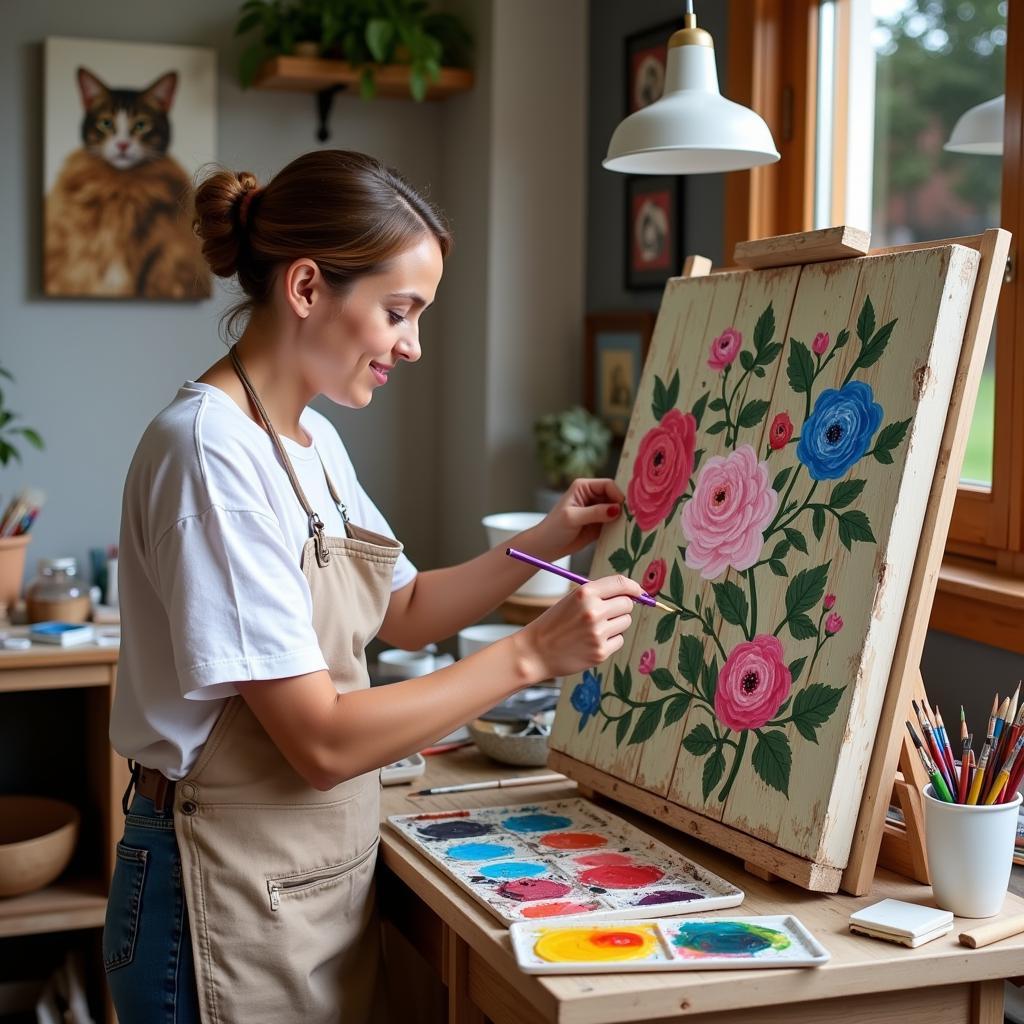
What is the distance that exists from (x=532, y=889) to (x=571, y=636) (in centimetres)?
26

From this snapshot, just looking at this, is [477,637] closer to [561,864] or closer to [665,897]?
[561,864]

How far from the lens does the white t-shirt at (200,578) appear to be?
4.09 ft

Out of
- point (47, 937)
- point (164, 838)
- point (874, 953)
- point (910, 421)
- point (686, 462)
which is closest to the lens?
point (874, 953)

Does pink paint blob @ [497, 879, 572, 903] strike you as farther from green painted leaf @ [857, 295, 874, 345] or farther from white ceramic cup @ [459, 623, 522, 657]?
white ceramic cup @ [459, 623, 522, 657]

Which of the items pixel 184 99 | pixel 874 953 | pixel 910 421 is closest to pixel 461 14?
pixel 184 99

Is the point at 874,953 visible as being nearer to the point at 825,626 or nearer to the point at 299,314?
the point at 825,626

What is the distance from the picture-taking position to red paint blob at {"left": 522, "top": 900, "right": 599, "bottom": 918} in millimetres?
1252

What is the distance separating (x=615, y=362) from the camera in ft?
9.88

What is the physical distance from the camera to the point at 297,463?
4.87ft

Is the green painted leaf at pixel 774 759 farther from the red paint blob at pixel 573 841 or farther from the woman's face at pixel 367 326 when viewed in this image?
the woman's face at pixel 367 326

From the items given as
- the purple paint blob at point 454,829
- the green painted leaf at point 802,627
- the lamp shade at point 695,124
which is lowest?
the purple paint blob at point 454,829

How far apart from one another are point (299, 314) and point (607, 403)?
1.71 meters

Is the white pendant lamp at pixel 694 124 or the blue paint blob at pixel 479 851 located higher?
the white pendant lamp at pixel 694 124

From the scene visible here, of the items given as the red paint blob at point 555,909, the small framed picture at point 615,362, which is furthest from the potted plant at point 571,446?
the red paint blob at point 555,909
